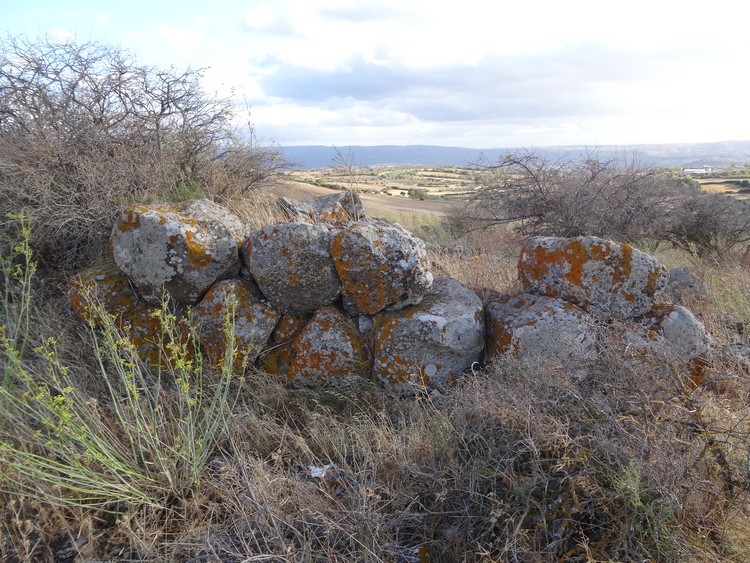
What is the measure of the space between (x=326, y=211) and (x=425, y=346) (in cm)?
214

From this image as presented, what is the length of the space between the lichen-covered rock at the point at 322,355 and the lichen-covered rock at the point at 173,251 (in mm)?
890

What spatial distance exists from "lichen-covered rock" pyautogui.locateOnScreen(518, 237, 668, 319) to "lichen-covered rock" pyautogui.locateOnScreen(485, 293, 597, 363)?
0.47ft

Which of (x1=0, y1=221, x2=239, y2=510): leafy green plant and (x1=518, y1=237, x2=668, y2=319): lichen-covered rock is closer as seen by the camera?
(x1=0, y1=221, x2=239, y2=510): leafy green plant

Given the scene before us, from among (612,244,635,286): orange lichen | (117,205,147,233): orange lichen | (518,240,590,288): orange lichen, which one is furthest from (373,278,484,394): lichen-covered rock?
(117,205,147,233): orange lichen

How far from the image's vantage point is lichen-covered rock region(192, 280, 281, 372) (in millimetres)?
3984

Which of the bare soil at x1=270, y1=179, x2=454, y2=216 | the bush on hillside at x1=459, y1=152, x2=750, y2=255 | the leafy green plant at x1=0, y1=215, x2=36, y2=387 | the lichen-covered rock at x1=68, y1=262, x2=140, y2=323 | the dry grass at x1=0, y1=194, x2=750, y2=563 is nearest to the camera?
the dry grass at x1=0, y1=194, x2=750, y2=563

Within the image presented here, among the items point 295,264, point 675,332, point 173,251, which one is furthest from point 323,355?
point 675,332

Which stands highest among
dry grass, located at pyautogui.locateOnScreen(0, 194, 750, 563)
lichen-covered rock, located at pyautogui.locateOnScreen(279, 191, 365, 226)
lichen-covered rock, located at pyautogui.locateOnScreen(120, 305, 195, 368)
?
lichen-covered rock, located at pyautogui.locateOnScreen(279, 191, 365, 226)

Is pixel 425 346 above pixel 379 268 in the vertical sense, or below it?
below

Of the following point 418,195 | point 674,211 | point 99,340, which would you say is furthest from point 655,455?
point 418,195

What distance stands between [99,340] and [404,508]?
9.54ft

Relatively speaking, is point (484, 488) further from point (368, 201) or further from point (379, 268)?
point (368, 201)

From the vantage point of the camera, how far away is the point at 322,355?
3902mm

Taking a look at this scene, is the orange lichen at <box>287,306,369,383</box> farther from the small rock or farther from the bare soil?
the bare soil
